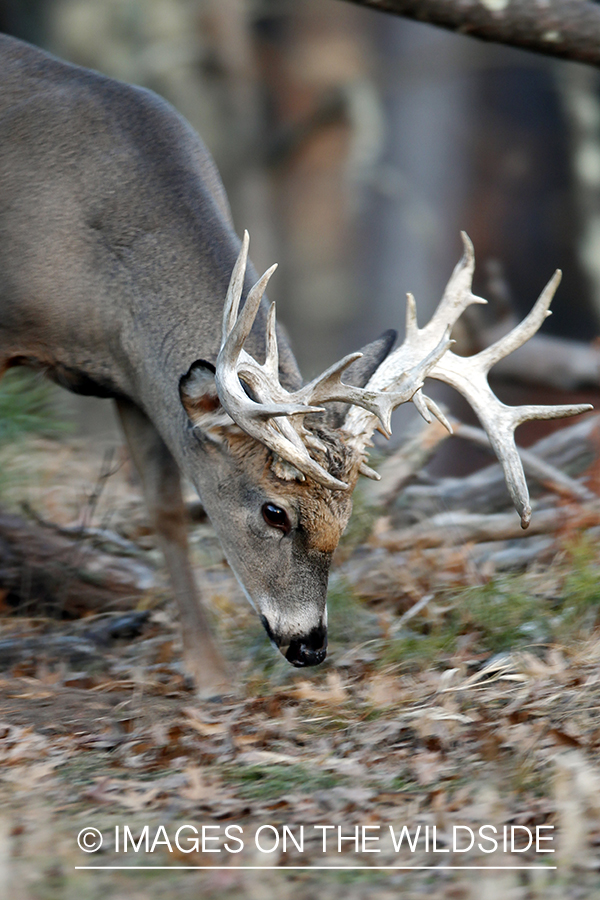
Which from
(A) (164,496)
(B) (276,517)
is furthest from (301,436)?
(A) (164,496)

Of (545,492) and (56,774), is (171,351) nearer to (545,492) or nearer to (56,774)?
(56,774)

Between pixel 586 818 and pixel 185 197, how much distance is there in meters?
3.37

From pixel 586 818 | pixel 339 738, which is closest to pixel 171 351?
pixel 339 738

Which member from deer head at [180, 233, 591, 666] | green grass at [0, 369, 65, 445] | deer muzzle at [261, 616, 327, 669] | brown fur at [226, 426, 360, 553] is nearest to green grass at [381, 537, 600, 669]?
deer muzzle at [261, 616, 327, 669]

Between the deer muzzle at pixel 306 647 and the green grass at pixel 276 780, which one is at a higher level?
the green grass at pixel 276 780

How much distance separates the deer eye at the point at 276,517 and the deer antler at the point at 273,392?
357 millimetres

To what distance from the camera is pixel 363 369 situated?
5.04m

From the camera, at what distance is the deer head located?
4555 millimetres

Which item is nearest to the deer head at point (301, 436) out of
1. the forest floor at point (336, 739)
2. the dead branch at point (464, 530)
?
the forest floor at point (336, 739)

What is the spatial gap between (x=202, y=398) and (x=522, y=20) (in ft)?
10.9

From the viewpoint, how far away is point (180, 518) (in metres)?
5.94

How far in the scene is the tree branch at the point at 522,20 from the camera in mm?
6645

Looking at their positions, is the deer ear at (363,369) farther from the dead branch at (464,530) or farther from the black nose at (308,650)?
the dead branch at (464,530)

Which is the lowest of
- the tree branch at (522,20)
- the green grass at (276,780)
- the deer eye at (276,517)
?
the green grass at (276,780)
